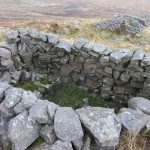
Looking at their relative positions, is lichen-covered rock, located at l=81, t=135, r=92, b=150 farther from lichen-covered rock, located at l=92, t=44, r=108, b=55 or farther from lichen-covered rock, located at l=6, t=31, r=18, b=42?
lichen-covered rock, located at l=6, t=31, r=18, b=42

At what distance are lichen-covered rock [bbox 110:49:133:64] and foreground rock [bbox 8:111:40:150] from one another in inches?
196

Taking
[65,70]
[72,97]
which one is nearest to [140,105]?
[72,97]

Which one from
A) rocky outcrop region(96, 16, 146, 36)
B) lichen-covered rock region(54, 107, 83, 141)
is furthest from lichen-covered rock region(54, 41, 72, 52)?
rocky outcrop region(96, 16, 146, 36)

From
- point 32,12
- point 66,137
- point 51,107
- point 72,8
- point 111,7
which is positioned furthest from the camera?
point 111,7

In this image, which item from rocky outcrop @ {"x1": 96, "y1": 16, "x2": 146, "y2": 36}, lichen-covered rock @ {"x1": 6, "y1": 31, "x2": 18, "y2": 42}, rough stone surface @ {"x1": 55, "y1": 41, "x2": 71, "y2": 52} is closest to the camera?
rough stone surface @ {"x1": 55, "y1": 41, "x2": 71, "y2": 52}

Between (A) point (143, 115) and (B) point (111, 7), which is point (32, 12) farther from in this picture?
(A) point (143, 115)

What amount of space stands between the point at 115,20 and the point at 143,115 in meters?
12.8

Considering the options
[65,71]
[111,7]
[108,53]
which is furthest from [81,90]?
[111,7]

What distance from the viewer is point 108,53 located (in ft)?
40.9

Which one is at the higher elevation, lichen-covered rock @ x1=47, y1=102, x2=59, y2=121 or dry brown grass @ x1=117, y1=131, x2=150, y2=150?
lichen-covered rock @ x1=47, y1=102, x2=59, y2=121

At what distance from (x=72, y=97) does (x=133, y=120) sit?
5.00m

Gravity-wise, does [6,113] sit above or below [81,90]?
above

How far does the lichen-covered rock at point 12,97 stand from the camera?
28.6ft

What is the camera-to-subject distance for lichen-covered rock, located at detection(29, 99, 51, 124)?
26.7ft
